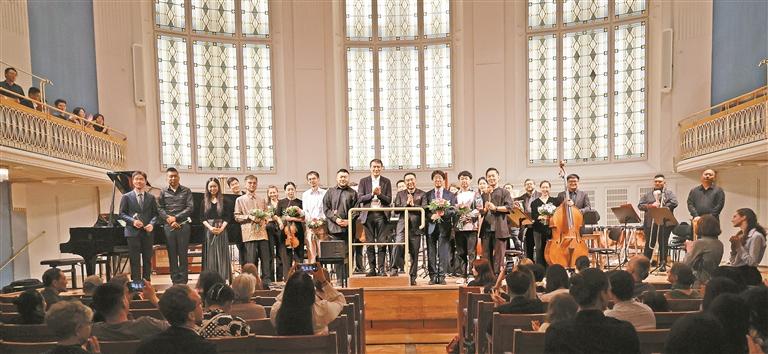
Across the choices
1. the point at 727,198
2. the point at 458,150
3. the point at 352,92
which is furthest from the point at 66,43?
the point at 727,198

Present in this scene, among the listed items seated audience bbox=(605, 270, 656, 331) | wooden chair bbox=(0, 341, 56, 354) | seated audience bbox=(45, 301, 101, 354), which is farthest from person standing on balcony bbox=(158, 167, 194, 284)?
seated audience bbox=(605, 270, 656, 331)

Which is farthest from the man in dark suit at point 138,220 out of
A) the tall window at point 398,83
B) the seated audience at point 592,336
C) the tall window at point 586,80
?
the tall window at point 586,80

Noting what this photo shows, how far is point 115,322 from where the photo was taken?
3207 mm

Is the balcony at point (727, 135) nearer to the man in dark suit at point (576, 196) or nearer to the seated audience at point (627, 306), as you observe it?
the man in dark suit at point (576, 196)

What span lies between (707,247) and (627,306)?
7.05 ft

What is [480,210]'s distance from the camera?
7539 millimetres

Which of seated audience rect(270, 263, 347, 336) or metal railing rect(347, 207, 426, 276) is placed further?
metal railing rect(347, 207, 426, 276)

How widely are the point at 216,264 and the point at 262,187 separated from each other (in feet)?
20.2

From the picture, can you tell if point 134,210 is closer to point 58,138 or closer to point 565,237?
point 58,138

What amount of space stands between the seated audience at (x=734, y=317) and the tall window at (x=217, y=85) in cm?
1200

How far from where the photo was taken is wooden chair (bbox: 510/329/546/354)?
3109 millimetres

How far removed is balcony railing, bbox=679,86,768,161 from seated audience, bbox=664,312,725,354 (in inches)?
325

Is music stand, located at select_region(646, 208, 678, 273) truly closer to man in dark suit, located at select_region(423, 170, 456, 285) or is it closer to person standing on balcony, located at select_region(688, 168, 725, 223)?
person standing on balcony, located at select_region(688, 168, 725, 223)

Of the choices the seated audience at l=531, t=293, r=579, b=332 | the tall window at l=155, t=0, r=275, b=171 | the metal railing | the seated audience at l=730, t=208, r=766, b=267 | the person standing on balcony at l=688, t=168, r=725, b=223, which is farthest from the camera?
the tall window at l=155, t=0, r=275, b=171
